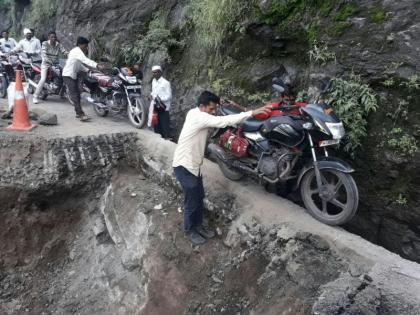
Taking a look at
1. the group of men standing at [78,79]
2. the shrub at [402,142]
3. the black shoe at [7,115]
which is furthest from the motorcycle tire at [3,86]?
the shrub at [402,142]

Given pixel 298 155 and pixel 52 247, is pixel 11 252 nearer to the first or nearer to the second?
pixel 52 247

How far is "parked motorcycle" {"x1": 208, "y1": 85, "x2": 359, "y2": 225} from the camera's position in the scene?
4275 millimetres

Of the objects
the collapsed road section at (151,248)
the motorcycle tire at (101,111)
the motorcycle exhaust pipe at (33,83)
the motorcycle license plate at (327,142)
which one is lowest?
the collapsed road section at (151,248)

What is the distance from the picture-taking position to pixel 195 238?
16.1 feet

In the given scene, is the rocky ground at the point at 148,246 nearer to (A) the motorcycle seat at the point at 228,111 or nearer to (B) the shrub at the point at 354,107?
(A) the motorcycle seat at the point at 228,111

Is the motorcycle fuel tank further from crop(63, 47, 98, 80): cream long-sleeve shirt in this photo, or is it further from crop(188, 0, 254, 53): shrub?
crop(63, 47, 98, 80): cream long-sleeve shirt

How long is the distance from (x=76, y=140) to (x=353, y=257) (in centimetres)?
486

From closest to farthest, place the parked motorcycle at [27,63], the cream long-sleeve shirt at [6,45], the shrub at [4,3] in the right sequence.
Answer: the parked motorcycle at [27,63]
the cream long-sleeve shirt at [6,45]
the shrub at [4,3]

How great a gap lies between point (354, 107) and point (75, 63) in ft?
18.5

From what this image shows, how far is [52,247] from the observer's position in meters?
6.15

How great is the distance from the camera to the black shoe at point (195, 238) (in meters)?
4.88

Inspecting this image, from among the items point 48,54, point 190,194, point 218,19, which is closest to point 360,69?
point 190,194

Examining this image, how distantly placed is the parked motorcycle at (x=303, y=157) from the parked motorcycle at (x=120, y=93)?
9.93 feet

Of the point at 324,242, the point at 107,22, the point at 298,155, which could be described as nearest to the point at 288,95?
the point at 298,155
